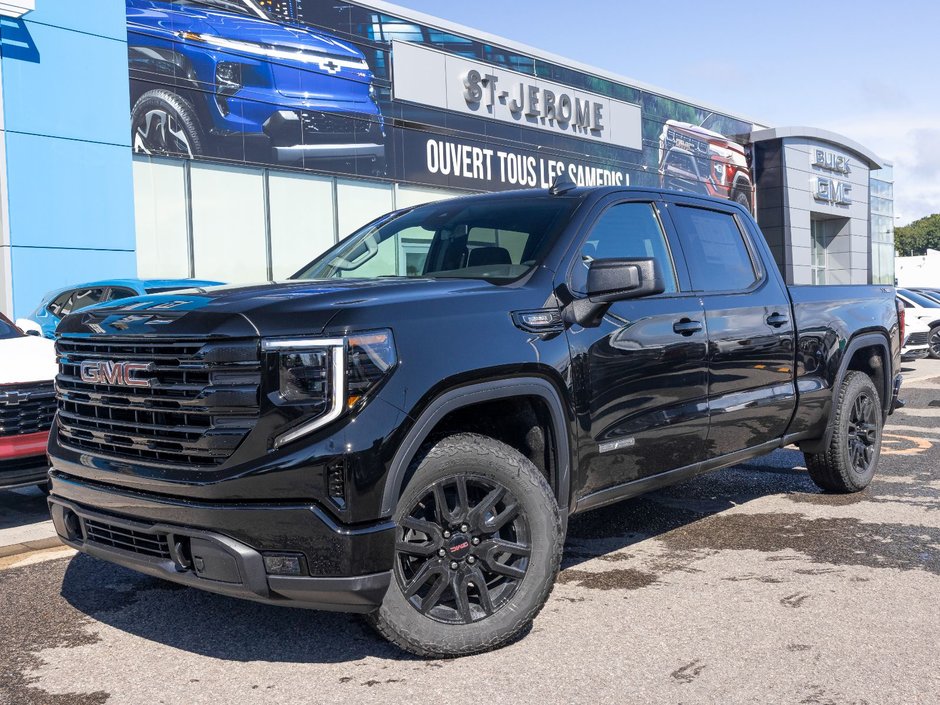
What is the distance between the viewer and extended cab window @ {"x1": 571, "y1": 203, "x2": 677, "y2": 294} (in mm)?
4387

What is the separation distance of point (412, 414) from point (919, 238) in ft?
558

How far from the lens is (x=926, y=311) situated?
19688 millimetres

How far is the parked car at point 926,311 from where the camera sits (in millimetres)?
19500

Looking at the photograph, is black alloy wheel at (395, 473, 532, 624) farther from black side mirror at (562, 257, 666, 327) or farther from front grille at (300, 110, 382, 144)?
front grille at (300, 110, 382, 144)

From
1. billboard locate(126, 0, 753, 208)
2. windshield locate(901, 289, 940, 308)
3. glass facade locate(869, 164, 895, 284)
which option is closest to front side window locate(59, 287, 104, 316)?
billboard locate(126, 0, 753, 208)

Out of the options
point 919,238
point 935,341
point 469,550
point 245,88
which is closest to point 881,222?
Answer: point 935,341

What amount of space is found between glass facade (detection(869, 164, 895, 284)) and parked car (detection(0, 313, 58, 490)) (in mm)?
46762

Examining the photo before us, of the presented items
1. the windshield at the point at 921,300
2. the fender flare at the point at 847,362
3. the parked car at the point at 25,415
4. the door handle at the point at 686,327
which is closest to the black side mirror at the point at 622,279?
the door handle at the point at 686,327

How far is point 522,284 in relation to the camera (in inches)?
155

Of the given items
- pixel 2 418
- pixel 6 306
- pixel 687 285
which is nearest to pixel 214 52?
pixel 6 306

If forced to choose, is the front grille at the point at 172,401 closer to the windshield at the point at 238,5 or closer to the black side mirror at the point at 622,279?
the black side mirror at the point at 622,279

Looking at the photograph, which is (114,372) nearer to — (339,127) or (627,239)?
(627,239)

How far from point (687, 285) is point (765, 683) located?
6.99 feet

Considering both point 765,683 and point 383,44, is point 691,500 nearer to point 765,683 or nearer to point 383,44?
point 765,683
